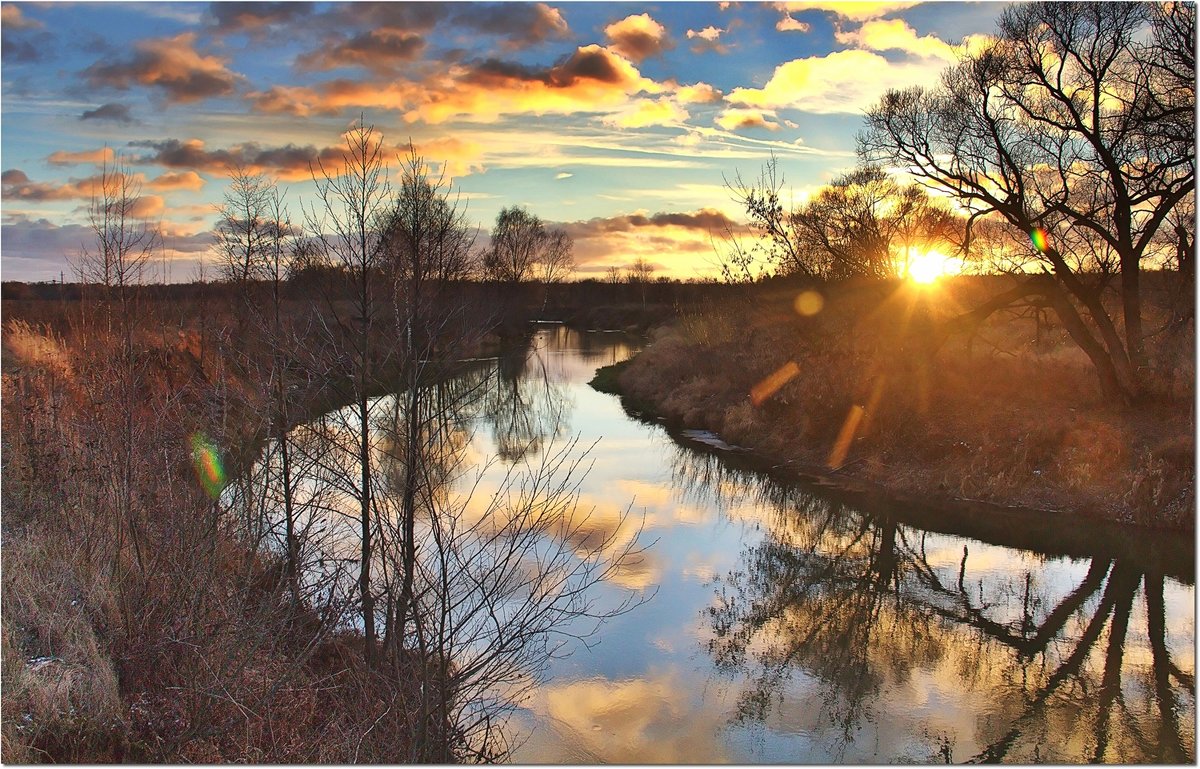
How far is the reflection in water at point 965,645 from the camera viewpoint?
785 cm

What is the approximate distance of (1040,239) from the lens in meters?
17.6

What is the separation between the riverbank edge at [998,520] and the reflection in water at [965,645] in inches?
22.0

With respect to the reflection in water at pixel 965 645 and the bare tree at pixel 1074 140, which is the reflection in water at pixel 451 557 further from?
the bare tree at pixel 1074 140

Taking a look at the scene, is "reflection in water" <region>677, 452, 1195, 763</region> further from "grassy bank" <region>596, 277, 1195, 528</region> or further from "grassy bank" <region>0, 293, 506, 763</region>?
"grassy bank" <region>0, 293, 506, 763</region>

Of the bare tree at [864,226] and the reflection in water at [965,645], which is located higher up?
the bare tree at [864,226]

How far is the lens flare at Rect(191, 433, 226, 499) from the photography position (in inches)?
437

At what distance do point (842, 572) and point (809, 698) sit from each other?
4333 millimetres

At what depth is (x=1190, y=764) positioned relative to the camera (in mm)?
7395

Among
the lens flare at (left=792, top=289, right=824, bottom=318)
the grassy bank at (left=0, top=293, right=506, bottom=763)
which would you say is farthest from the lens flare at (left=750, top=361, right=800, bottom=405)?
the grassy bank at (left=0, top=293, right=506, bottom=763)

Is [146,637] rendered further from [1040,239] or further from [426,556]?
[1040,239]

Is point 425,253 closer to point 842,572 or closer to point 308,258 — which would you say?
point 308,258

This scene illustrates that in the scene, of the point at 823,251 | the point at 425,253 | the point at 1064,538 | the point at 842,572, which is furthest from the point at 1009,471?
the point at 425,253

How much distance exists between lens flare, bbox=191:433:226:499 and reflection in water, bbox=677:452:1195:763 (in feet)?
→ 23.0

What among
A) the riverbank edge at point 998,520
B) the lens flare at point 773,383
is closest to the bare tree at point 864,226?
the lens flare at point 773,383
